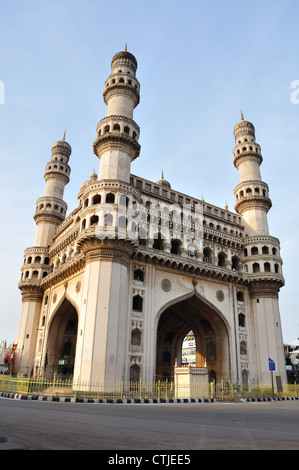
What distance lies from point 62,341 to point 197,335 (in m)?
12.8

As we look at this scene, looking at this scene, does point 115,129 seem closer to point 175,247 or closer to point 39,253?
point 175,247

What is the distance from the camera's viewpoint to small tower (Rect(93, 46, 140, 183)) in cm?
2858

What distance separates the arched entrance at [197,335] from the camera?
100 ft

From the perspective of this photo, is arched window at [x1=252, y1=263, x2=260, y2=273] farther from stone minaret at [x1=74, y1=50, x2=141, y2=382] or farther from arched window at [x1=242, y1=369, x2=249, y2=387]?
stone minaret at [x1=74, y1=50, x2=141, y2=382]

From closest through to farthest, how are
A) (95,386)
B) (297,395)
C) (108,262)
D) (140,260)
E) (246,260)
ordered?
1. (95,386)
2. (108,262)
3. (140,260)
4. (297,395)
5. (246,260)

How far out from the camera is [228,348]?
3028cm

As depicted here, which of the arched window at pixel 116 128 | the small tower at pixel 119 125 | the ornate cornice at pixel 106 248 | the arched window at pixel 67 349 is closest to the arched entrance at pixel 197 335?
the ornate cornice at pixel 106 248

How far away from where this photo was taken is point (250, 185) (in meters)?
36.8

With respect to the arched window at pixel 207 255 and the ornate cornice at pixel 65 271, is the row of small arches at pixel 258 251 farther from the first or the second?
the ornate cornice at pixel 65 271

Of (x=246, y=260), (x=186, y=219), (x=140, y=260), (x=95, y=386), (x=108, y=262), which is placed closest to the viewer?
(x=95, y=386)

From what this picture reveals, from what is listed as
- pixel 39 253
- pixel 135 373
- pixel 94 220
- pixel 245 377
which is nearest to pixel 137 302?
pixel 135 373

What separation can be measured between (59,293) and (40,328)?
5462 mm
